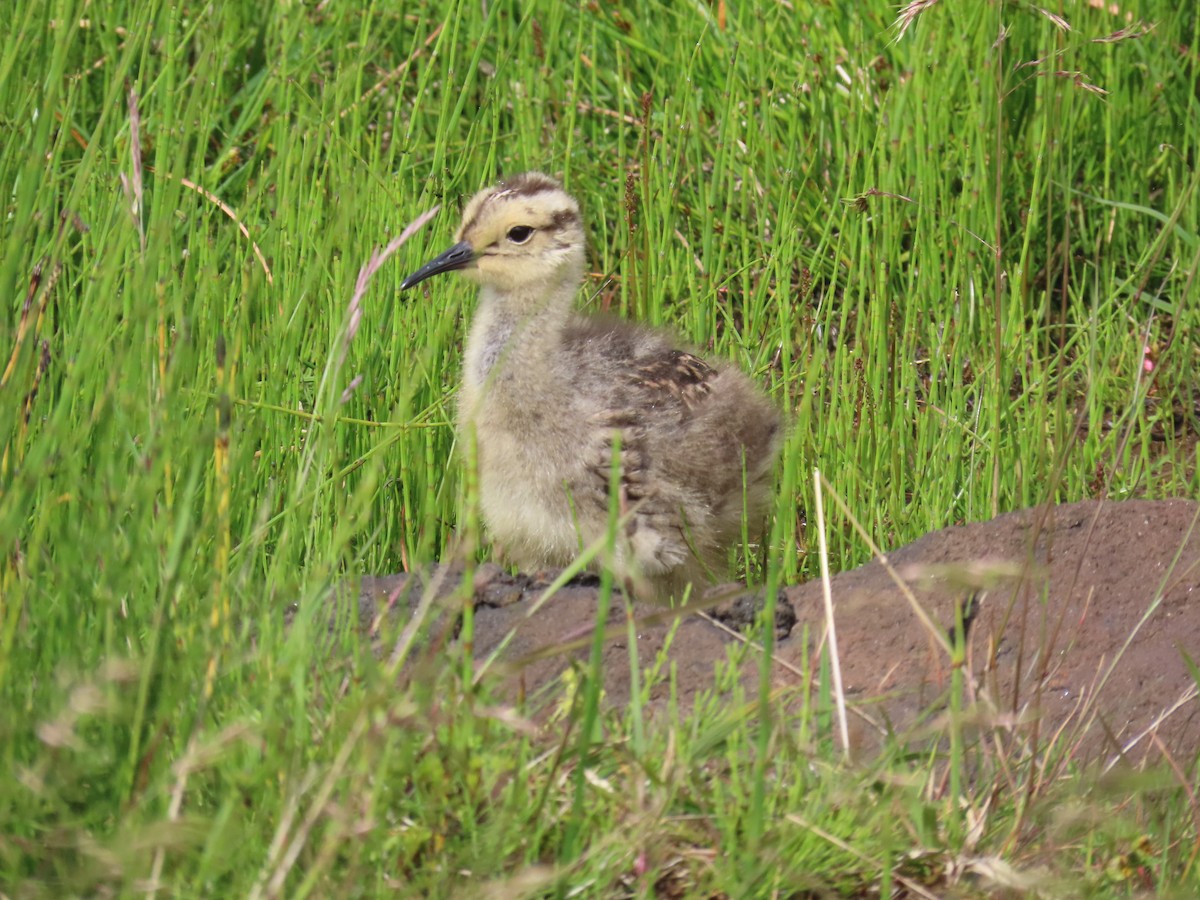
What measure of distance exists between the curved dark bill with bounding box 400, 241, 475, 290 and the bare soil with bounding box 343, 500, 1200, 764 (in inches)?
34.1

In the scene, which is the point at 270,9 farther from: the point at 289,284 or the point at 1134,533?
the point at 1134,533

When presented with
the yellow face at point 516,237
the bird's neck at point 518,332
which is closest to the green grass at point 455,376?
the bird's neck at point 518,332

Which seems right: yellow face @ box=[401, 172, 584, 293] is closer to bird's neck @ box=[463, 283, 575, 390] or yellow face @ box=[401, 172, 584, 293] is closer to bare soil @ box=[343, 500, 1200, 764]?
bird's neck @ box=[463, 283, 575, 390]

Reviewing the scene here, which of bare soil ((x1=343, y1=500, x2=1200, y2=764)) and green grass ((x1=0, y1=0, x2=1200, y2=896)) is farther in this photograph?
bare soil ((x1=343, y1=500, x2=1200, y2=764))

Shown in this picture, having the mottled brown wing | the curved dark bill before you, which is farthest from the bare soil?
the curved dark bill

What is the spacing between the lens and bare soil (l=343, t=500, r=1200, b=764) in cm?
326

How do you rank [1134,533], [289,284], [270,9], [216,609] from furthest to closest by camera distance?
[270,9]
[289,284]
[1134,533]
[216,609]

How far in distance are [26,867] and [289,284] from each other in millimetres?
2225

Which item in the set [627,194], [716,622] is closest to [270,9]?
[627,194]

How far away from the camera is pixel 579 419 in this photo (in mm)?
4023

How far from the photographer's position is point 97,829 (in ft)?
7.65

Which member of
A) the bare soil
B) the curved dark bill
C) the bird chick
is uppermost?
the curved dark bill

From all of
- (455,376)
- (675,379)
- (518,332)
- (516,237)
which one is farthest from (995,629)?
(455,376)

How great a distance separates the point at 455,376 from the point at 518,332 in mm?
665
